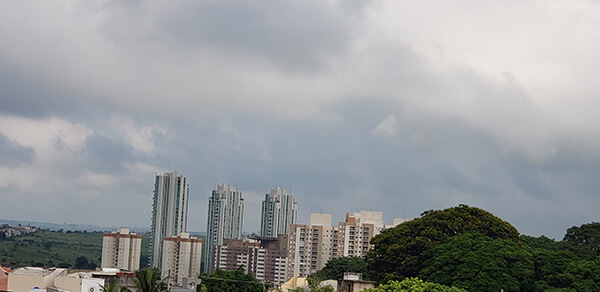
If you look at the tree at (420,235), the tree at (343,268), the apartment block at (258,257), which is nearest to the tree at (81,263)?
the apartment block at (258,257)

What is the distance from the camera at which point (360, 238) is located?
110188 millimetres

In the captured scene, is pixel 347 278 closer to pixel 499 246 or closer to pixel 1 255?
pixel 499 246

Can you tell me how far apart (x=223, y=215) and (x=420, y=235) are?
125 m

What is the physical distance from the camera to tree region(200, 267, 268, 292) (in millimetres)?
49775

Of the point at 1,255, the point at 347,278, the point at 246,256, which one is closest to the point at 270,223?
the point at 246,256

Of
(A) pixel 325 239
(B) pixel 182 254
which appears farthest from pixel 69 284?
(B) pixel 182 254

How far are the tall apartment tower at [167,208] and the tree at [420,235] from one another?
11202 centimetres

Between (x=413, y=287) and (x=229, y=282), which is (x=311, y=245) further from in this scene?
(x=413, y=287)

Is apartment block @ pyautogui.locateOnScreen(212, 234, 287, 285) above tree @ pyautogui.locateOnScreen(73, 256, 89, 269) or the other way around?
above

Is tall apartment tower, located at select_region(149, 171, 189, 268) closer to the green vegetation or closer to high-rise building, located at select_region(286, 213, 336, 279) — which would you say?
high-rise building, located at select_region(286, 213, 336, 279)

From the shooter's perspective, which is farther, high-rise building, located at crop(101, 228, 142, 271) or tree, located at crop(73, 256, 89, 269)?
tree, located at crop(73, 256, 89, 269)

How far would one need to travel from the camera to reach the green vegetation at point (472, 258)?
34188 mm

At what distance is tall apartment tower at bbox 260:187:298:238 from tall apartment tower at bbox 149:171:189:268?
64.6 feet

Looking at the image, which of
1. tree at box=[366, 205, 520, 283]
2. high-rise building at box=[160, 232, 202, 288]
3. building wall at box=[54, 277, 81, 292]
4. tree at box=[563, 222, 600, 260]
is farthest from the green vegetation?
high-rise building at box=[160, 232, 202, 288]
